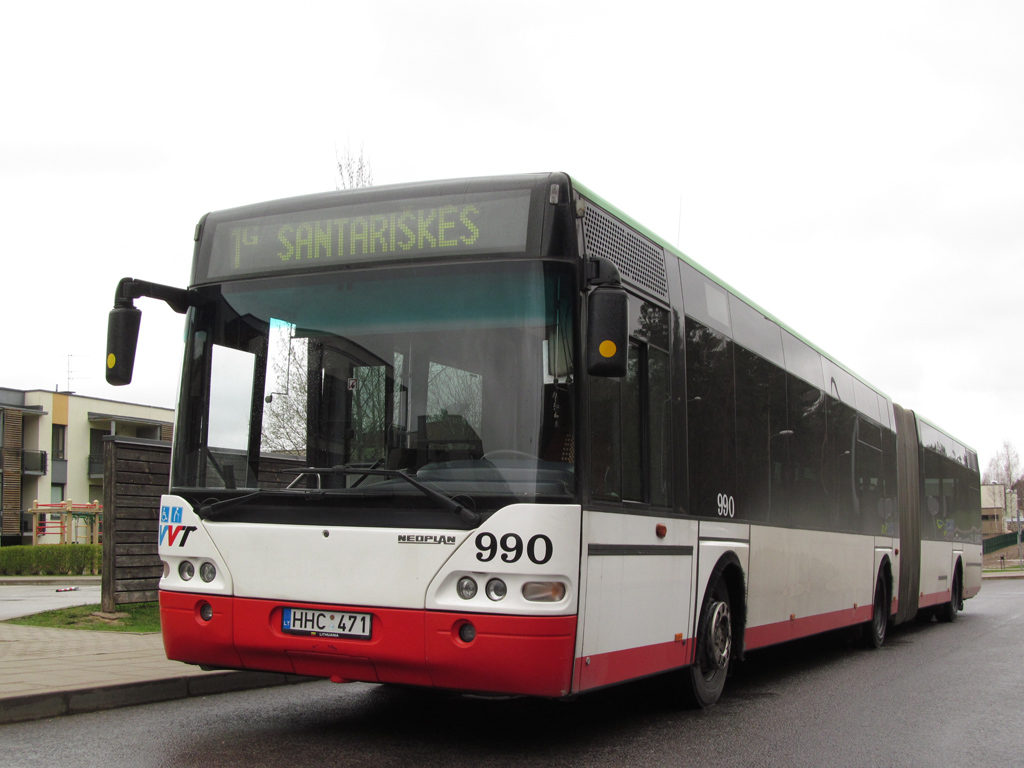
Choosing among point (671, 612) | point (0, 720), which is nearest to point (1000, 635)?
point (671, 612)

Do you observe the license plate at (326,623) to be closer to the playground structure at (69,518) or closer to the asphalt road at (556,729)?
the asphalt road at (556,729)

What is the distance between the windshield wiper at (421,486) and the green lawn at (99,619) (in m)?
6.80

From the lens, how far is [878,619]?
47.4 feet

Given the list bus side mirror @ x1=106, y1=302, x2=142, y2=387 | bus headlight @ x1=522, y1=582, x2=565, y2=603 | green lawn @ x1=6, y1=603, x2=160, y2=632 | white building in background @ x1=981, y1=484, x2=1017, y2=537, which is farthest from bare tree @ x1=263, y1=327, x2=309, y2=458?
white building in background @ x1=981, y1=484, x2=1017, y2=537

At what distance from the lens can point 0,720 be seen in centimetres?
671

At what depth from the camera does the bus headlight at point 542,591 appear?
571cm

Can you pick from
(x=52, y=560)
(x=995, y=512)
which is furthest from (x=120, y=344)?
(x=995, y=512)

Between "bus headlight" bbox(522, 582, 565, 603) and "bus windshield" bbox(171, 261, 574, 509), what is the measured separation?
45cm

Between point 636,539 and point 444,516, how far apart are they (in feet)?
4.67

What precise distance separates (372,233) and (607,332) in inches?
65.4

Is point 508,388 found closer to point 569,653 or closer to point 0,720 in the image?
point 569,653

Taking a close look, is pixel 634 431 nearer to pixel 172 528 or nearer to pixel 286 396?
pixel 286 396

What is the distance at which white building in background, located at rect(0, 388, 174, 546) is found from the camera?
6444 cm

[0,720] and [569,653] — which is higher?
[569,653]
